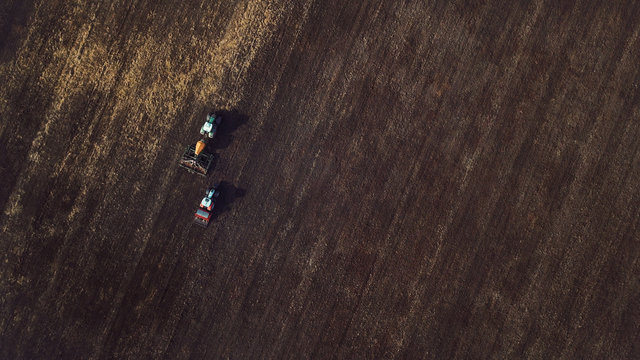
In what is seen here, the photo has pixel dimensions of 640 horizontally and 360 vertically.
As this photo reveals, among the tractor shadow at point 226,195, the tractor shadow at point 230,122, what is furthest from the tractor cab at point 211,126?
the tractor shadow at point 226,195

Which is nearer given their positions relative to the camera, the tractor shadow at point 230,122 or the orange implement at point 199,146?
the orange implement at point 199,146

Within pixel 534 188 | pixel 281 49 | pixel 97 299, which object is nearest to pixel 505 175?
pixel 534 188

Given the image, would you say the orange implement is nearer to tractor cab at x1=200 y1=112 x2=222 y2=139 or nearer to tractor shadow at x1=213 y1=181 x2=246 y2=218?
tractor cab at x1=200 y1=112 x2=222 y2=139

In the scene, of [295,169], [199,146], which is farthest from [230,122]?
[295,169]

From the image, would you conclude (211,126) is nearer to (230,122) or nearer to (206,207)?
(230,122)

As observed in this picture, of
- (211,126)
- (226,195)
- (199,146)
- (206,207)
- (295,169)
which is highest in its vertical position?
(211,126)

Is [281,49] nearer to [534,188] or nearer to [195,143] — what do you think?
[195,143]

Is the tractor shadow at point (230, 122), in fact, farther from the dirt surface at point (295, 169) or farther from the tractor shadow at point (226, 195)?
the tractor shadow at point (226, 195)

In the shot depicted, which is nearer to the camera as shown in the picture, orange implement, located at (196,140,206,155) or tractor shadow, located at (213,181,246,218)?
orange implement, located at (196,140,206,155)

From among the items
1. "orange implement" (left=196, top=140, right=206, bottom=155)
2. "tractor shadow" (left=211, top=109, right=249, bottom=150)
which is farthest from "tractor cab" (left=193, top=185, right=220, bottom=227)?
"tractor shadow" (left=211, top=109, right=249, bottom=150)
